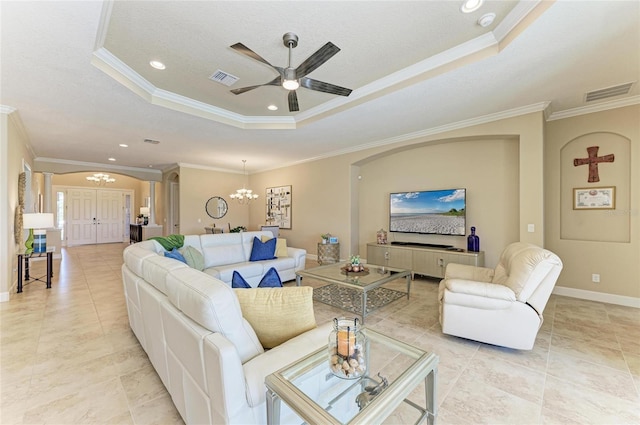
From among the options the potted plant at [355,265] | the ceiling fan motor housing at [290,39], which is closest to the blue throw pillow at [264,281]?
the potted plant at [355,265]

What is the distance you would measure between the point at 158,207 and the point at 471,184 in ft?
32.4

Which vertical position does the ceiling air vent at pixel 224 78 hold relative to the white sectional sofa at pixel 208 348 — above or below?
above

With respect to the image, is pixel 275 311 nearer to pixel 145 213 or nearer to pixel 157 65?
pixel 157 65

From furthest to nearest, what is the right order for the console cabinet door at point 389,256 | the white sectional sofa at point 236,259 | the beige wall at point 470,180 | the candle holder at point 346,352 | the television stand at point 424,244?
the console cabinet door at point 389,256 → the television stand at point 424,244 → the beige wall at point 470,180 → the white sectional sofa at point 236,259 → the candle holder at point 346,352

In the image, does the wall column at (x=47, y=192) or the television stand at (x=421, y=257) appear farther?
the wall column at (x=47, y=192)

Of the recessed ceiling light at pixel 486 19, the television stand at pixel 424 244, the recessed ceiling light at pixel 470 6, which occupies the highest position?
the recessed ceiling light at pixel 486 19

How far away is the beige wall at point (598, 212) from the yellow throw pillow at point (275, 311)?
14.7 ft

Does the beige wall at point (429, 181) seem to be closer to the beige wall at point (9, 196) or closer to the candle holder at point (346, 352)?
the candle holder at point (346, 352)

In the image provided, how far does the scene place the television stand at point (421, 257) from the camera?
4.31m

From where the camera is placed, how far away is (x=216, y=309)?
119cm

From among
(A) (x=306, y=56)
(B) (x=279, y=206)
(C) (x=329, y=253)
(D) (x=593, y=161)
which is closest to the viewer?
(A) (x=306, y=56)

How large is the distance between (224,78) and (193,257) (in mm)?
2372

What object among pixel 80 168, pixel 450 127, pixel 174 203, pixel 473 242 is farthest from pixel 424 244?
pixel 80 168

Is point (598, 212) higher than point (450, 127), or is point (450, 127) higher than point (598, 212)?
point (450, 127)
